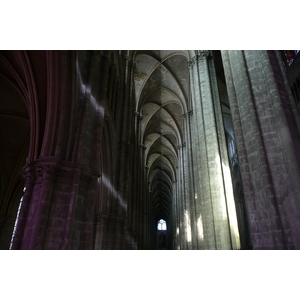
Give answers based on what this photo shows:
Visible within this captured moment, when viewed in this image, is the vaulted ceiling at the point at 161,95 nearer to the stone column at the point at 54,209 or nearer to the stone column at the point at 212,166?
the stone column at the point at 212,166

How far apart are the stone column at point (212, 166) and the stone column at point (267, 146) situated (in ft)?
15.5

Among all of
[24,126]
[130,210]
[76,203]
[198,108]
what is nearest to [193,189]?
[130,210]

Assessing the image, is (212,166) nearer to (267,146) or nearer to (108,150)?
(108,150)

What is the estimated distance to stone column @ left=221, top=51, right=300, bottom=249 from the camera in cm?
434

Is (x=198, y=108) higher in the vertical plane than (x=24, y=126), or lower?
higher

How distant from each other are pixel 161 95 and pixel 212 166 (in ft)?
41.3

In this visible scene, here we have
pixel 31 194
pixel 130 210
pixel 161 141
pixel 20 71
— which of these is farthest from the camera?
pixel 161 141

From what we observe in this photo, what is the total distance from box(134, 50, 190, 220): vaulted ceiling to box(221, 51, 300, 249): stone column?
1068 cm

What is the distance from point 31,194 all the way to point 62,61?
3112 millimetres

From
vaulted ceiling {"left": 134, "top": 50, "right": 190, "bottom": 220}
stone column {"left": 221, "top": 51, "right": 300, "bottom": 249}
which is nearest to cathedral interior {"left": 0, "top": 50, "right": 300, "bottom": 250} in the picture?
stone column {"left": 221, "top": 51, "right": 300, "bottom": 249}

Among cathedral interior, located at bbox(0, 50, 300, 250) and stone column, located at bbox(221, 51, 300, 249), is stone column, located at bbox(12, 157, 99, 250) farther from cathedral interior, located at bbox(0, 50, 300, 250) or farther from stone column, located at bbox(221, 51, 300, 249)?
stone column, located at bbox(221, 51, 300, 249)
